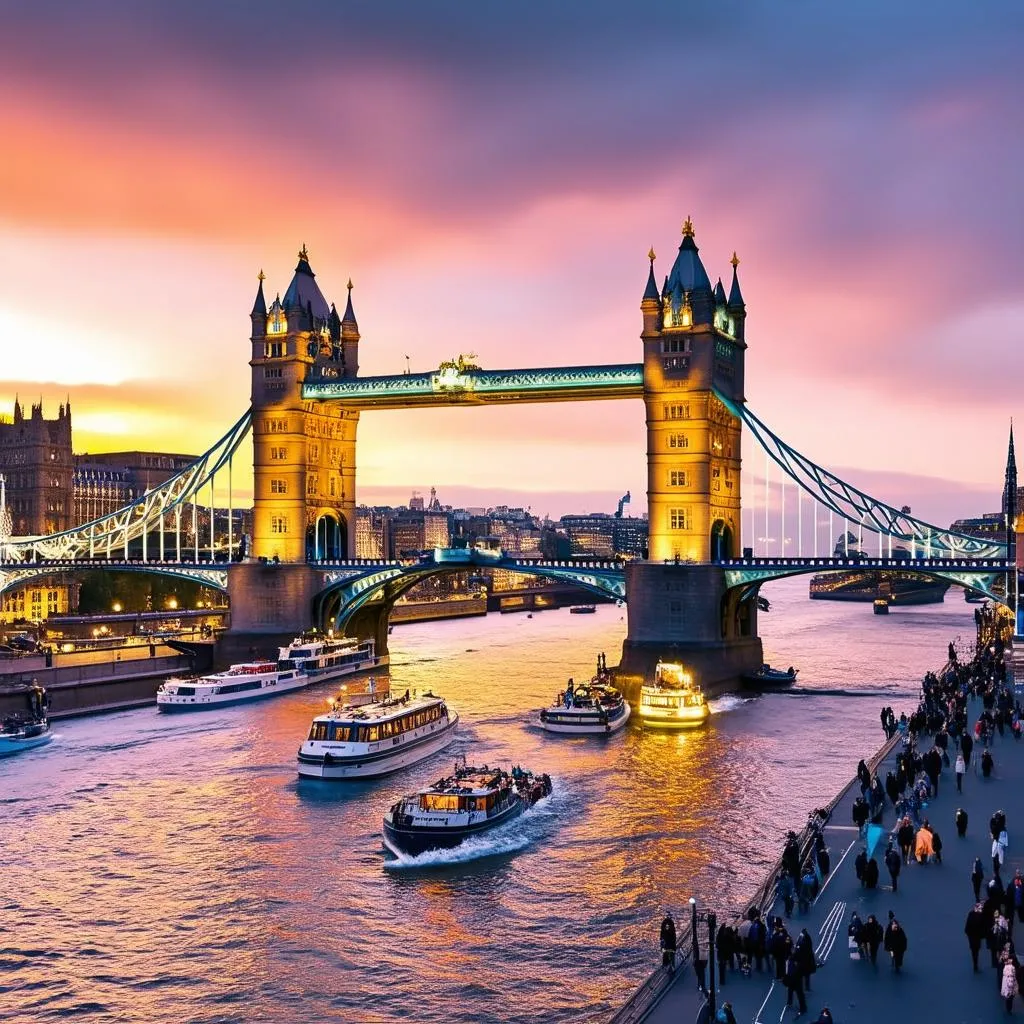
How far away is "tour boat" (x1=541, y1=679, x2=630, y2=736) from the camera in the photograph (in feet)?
185

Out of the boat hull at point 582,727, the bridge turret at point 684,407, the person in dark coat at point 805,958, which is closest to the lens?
the person in dark coat at point 805,958

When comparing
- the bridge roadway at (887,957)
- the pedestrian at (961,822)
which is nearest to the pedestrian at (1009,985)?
the bridge roadway at (887,957)

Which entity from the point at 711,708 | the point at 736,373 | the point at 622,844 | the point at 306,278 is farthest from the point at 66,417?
the point at 622,844

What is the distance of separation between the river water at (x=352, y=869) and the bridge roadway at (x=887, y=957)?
422cm

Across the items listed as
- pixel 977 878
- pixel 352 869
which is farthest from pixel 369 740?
pixel 977 878

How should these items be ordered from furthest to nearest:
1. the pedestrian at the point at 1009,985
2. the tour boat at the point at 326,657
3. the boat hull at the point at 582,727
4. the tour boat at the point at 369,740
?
1. the tour boat at the point at 326,657
2. the boat hull at the point at 582,727
3. the tour boat at the point at 369,740
4. the pedestrian at the point at 1009,985

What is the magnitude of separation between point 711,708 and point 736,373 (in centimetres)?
2327

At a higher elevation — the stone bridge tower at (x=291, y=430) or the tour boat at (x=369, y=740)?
the stone bridge tower at (x=291, y=430)

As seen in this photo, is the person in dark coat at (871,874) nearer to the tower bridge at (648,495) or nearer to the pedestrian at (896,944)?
the pedestrian at (896,944)

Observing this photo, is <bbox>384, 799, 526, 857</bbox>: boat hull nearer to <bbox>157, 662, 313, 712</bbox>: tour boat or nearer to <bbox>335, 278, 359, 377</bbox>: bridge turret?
<bbox>157, 662, 313, 712</bbox>: tour boat

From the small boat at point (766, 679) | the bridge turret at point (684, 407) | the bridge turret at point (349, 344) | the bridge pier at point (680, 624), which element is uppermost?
the bridge turret at point (349, 344)

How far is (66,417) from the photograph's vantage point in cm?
15825

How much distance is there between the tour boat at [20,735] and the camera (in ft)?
173

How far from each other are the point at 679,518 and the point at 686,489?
1765mm
